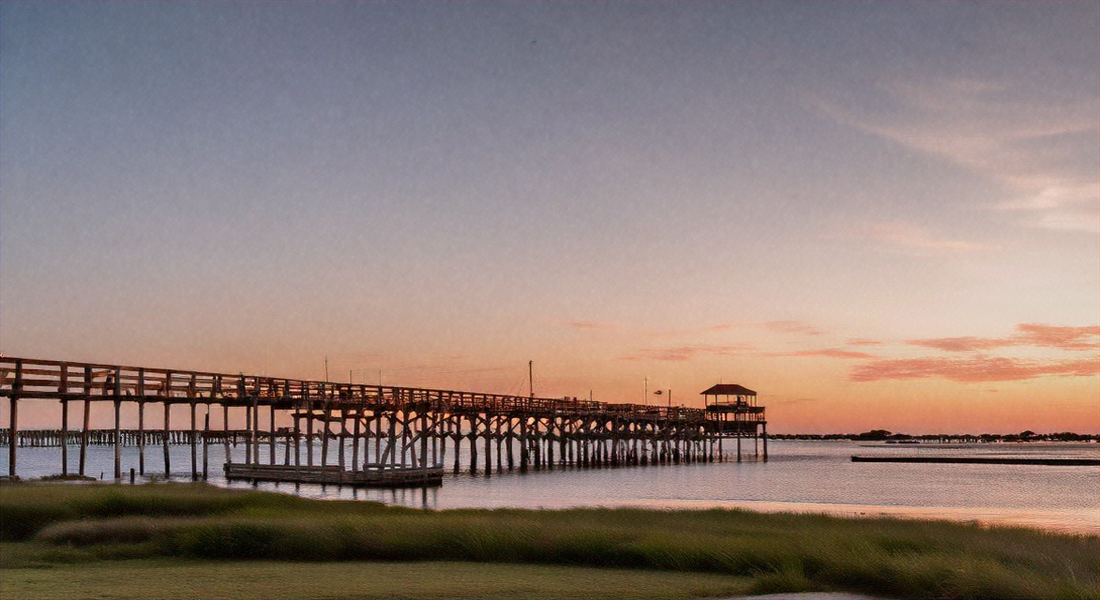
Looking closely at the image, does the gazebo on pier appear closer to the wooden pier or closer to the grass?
the wooden pier

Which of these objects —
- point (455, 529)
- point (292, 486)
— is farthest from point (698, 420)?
point (455, 529)

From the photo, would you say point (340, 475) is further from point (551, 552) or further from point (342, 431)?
point (551, 552)

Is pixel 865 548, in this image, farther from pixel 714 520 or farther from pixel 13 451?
pixel 13 451

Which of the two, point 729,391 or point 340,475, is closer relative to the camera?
point 340,475

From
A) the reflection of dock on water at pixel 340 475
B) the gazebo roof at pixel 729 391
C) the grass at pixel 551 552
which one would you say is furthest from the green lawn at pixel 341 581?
the gazebo roof at pixel 729 391

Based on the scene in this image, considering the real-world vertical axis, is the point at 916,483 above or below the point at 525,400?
below

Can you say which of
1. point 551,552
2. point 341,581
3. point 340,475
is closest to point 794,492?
point 340,475

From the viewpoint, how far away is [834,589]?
14.5m

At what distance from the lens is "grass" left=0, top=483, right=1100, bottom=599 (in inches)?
559

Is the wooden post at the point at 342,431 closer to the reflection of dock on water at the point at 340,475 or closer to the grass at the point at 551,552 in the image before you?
the reflection of dock on water at the point at 340,475

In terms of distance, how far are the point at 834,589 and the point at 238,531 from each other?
433 inches

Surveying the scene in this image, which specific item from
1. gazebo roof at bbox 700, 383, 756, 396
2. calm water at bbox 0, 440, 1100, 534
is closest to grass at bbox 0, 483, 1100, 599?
calm water at bbox 0, 440, 1100, 534

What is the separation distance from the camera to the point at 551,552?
1820cm

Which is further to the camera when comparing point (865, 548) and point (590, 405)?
point (590, 405)
